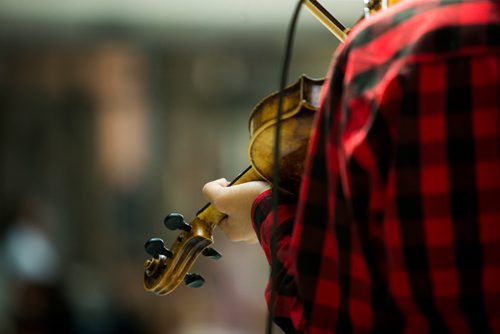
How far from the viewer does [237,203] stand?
114cm

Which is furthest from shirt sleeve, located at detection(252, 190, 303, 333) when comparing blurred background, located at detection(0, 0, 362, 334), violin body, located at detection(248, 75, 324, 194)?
blurred background, located at detection(0, 0, 362, 334)

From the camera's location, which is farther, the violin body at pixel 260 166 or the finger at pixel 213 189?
the finger at pixel 213 189

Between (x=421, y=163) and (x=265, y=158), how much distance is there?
1.30 ft

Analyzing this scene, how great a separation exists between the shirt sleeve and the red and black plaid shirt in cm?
11

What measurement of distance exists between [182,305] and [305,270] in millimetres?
2892

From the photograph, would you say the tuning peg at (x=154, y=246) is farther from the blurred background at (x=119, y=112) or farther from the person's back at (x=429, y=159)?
the blurred background at (x=119, y=112)

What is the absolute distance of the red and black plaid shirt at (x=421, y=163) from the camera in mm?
701

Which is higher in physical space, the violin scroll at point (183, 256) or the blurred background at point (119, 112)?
the violin scroll at point (183, 256)

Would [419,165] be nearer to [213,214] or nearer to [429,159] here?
[429,159]

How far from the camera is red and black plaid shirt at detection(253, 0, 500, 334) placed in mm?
701

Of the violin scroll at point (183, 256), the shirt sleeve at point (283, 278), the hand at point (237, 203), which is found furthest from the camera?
the violin scroll at point (183, 256)

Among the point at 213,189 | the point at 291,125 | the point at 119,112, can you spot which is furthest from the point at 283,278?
the point at 119,112

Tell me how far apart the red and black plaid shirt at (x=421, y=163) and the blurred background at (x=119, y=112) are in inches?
120

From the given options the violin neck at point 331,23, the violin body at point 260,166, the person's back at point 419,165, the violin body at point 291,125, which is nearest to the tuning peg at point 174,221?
the violin body at point 260,166
